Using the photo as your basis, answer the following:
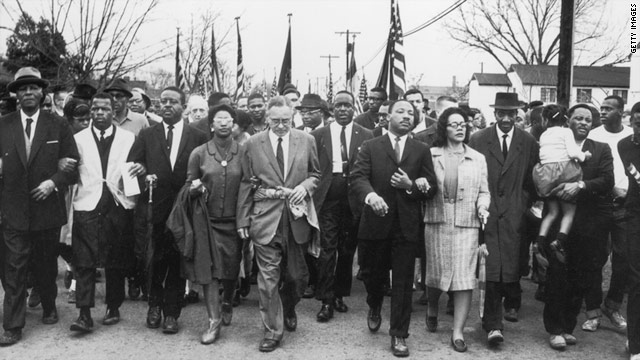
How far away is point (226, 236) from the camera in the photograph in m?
6.05

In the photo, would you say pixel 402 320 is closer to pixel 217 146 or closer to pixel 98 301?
pixel 217 146

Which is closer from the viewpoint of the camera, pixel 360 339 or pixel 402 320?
pixel 402 320

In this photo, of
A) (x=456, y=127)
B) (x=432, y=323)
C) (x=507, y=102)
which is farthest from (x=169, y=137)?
(x=507, y=102)

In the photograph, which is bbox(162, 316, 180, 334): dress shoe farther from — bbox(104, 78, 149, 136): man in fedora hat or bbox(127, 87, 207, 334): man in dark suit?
bbox(104, 78, 149, 136): man in fedora hat

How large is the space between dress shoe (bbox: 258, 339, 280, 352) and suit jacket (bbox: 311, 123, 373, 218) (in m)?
1.74

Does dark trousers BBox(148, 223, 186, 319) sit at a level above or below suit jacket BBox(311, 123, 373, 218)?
below

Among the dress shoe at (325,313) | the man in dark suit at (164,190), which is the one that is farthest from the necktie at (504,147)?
the man in dark suit at (164,190)

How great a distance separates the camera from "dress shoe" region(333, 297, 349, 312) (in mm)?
7070

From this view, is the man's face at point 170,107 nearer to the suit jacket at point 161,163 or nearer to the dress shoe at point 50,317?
the suit jacket at point 161,163

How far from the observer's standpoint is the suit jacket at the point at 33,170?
19.7 ft

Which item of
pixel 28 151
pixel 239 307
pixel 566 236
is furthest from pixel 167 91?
pixel 566 236

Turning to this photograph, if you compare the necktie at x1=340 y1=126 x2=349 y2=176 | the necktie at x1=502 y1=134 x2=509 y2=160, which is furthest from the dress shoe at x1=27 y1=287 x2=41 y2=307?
the necktie at x1=502 y1=134 x2=509 y2=160

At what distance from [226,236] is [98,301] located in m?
2.26

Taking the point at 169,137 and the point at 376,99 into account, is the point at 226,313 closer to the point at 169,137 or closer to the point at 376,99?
the point at 169,137
